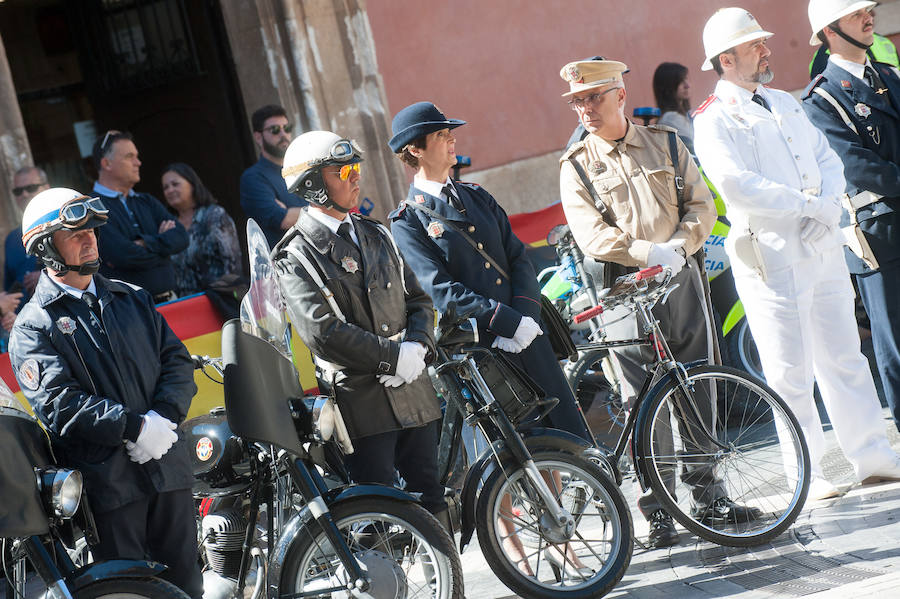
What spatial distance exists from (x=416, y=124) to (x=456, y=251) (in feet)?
1.89

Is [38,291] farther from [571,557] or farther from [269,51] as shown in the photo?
[269,51]

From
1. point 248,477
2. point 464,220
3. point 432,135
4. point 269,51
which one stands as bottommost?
point 248,477

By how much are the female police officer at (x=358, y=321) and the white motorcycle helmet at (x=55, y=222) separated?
76 centimetres

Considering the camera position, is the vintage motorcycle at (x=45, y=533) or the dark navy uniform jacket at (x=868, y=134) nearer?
the vintage motorcycle at (x=45, y=533)

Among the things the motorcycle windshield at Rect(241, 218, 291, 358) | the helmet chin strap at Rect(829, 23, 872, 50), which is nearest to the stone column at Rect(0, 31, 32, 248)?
the motorcycle windshield at Rect(241, 218, 291, 358)

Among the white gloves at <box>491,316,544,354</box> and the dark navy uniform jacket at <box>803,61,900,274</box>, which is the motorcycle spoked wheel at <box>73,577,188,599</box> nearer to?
the white gloves at <box>491,316,544,354</box>

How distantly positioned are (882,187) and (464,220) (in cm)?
215

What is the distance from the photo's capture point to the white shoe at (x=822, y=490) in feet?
17.7

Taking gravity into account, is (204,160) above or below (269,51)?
below

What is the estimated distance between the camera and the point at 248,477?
4559 millimetres

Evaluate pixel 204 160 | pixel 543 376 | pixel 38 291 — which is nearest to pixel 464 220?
pixel 543 376

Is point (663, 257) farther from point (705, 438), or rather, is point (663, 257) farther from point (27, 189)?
point (27, 189)

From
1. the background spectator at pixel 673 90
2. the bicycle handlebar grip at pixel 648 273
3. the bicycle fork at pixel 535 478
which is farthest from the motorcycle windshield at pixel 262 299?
the background spectator at pixel 673 90

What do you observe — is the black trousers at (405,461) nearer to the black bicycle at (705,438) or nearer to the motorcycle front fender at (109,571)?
the black bicycle at (705,438)
